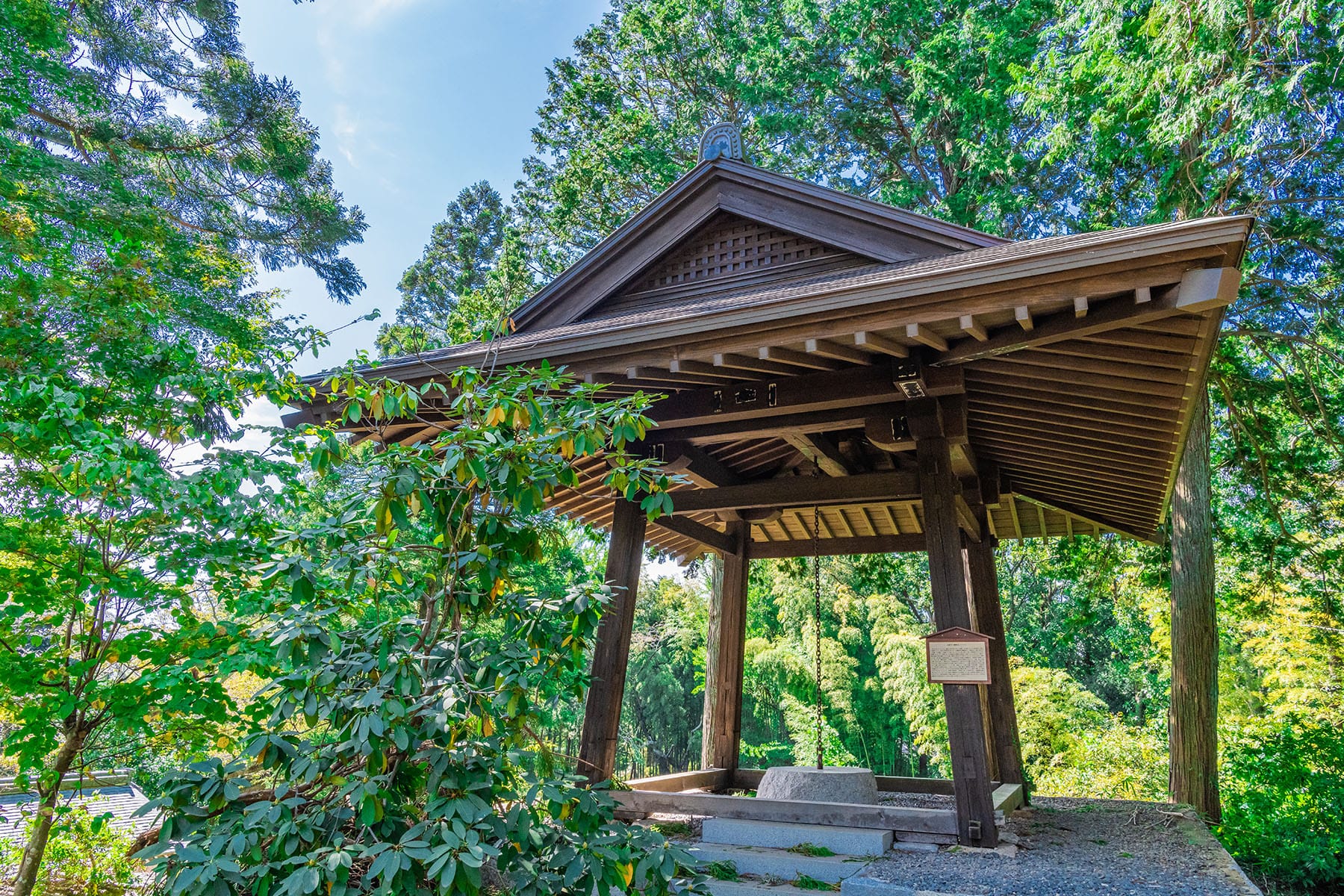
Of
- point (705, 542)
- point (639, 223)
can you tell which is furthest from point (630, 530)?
point (639, 223)

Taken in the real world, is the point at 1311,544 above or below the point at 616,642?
above

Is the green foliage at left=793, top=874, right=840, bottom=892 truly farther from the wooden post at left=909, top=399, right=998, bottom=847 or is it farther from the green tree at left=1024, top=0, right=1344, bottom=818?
the green tree at left=1024, top=0, right=1344, bottom=818

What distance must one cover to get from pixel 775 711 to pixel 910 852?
1538 cm

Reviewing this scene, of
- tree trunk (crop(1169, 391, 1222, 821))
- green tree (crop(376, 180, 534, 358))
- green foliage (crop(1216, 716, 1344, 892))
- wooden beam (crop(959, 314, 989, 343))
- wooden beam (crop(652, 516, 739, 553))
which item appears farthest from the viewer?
green tree (crop(376, 180, 534, 358))

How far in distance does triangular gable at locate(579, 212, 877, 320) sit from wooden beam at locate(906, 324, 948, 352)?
163 cm

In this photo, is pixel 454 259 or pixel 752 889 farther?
pixel 454 259

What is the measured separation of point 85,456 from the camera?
8.84 ft

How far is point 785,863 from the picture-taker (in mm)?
3543

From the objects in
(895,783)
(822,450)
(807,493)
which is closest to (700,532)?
(822,450)

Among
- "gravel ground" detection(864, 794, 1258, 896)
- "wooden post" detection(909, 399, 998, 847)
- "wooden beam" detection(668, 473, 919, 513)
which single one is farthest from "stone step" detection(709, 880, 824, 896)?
"wooden beam" detection(668, 473, 919, 513)

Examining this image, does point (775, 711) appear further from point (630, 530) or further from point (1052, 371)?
point (1052, 371)

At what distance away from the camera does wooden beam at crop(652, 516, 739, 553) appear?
549cm

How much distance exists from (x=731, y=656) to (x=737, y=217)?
12.1 feet

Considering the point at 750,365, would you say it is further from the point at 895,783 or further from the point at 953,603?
the point at 895,783
